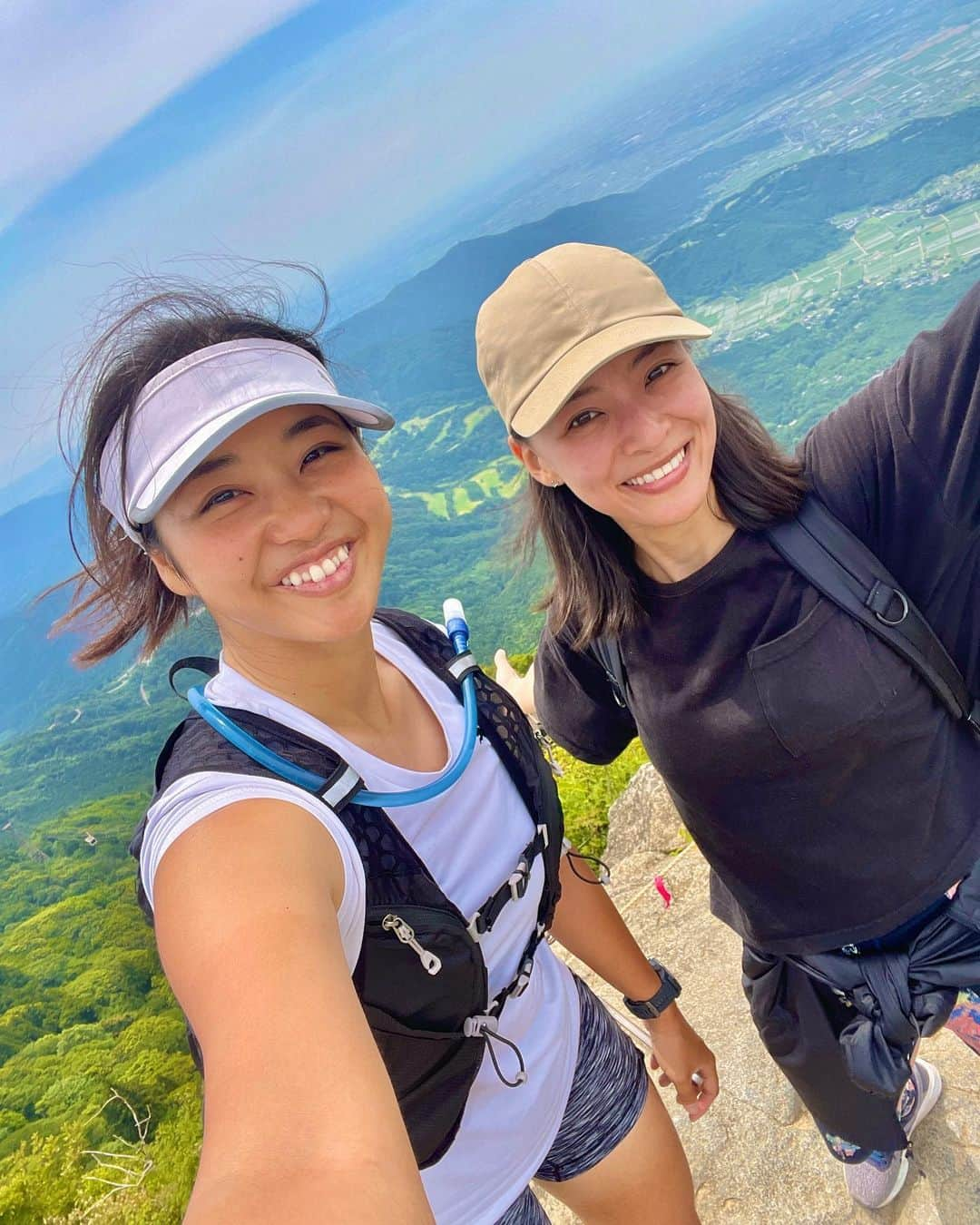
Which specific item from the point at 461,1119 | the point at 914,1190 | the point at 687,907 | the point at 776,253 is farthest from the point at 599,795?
the point at 776,253

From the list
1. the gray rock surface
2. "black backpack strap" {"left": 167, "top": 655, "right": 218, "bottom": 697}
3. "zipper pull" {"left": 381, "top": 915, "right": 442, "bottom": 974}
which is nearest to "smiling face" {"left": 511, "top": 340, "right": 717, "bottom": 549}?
"black backpack strap" {"left": 167, "top": 655, "right": 218, "bottom": 697}

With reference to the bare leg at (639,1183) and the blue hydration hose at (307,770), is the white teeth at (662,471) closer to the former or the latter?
the blue hydration hose at (307,770)

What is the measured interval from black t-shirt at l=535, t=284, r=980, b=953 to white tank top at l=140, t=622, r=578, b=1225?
427mm

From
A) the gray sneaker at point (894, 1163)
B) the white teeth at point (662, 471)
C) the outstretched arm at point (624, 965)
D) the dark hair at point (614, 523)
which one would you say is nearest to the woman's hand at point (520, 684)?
the dark hair at point (614, 523)

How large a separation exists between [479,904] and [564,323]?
1.08 m

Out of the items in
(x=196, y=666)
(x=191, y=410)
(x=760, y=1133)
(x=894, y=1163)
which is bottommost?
(x=760, y=1133)

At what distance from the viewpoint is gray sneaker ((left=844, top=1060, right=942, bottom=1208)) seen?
194cm

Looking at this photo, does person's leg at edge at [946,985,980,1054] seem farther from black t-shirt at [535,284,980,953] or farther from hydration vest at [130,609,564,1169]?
hydration vest at [130,609,564,1169]

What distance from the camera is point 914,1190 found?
1990mm

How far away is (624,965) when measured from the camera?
1.86m

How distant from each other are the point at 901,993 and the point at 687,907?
5.26 feet

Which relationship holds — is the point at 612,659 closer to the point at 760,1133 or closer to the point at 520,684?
the point at 520,684

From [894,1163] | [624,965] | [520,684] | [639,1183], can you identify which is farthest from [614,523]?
[894,1163]

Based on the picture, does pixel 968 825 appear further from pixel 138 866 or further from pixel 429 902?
pixel 138 866
